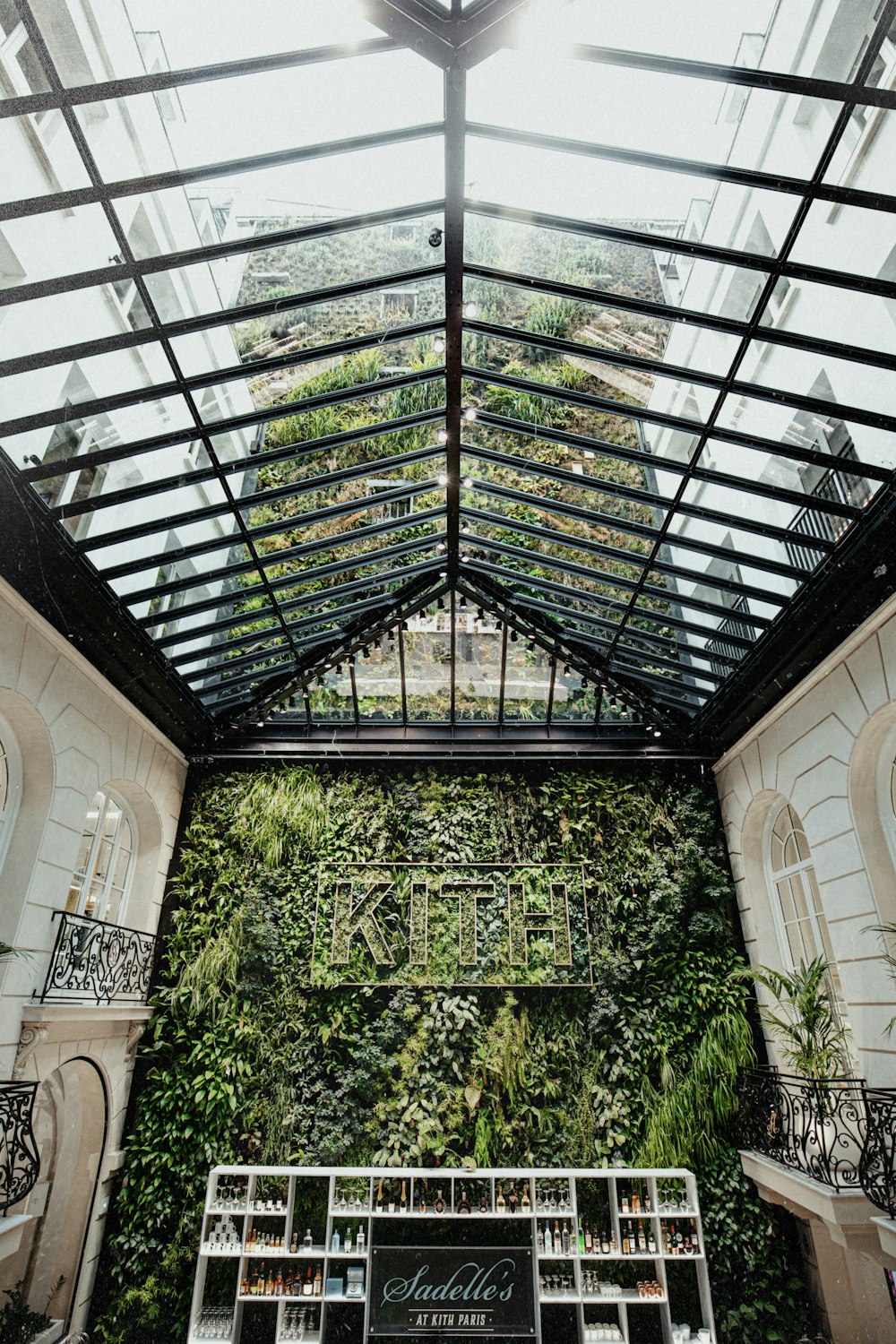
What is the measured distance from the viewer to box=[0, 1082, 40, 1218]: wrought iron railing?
4930mm

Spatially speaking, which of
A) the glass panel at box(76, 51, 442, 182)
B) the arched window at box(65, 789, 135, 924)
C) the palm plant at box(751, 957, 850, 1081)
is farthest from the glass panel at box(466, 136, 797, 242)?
the arched window at box(65, 789, 135, 924)

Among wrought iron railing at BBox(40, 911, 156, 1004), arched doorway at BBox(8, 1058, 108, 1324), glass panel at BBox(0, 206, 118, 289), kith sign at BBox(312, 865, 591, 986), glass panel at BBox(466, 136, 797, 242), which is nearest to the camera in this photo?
glass panel at BBox(0, 206, 118, 289)

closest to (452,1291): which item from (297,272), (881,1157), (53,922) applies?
(881,1157)

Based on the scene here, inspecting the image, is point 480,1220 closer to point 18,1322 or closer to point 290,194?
point 18,1322

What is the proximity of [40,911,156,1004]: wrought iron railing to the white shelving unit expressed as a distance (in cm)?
191

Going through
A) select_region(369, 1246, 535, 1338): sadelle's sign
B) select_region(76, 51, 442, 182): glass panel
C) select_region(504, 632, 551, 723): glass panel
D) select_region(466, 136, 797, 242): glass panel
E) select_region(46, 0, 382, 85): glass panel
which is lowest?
select_region(369, 1246, 535, 1338): sadelle's sign

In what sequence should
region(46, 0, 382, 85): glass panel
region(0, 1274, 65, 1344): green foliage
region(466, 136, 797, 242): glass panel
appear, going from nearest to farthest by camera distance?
region(46, 0, 382, 85): glass panel, region(466, 136, 797, 242): glass panel, region(0, 1274, 65, 1344): green foliage

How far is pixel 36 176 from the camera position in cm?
402

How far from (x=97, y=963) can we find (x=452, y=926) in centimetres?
347

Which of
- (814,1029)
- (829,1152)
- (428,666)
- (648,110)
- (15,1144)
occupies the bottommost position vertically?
(829,1152)

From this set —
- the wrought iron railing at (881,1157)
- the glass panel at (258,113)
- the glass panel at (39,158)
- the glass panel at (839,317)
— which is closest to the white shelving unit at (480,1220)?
the wrought iron railing at (881,1157)

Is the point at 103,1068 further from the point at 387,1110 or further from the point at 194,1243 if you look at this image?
the point at 387,1110

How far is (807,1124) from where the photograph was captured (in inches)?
254

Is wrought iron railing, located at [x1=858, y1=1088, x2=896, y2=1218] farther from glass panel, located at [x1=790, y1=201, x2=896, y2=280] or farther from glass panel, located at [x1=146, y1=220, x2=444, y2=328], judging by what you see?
glass panel, located at [x1=146, y1=220, x2=444, y2=328]
